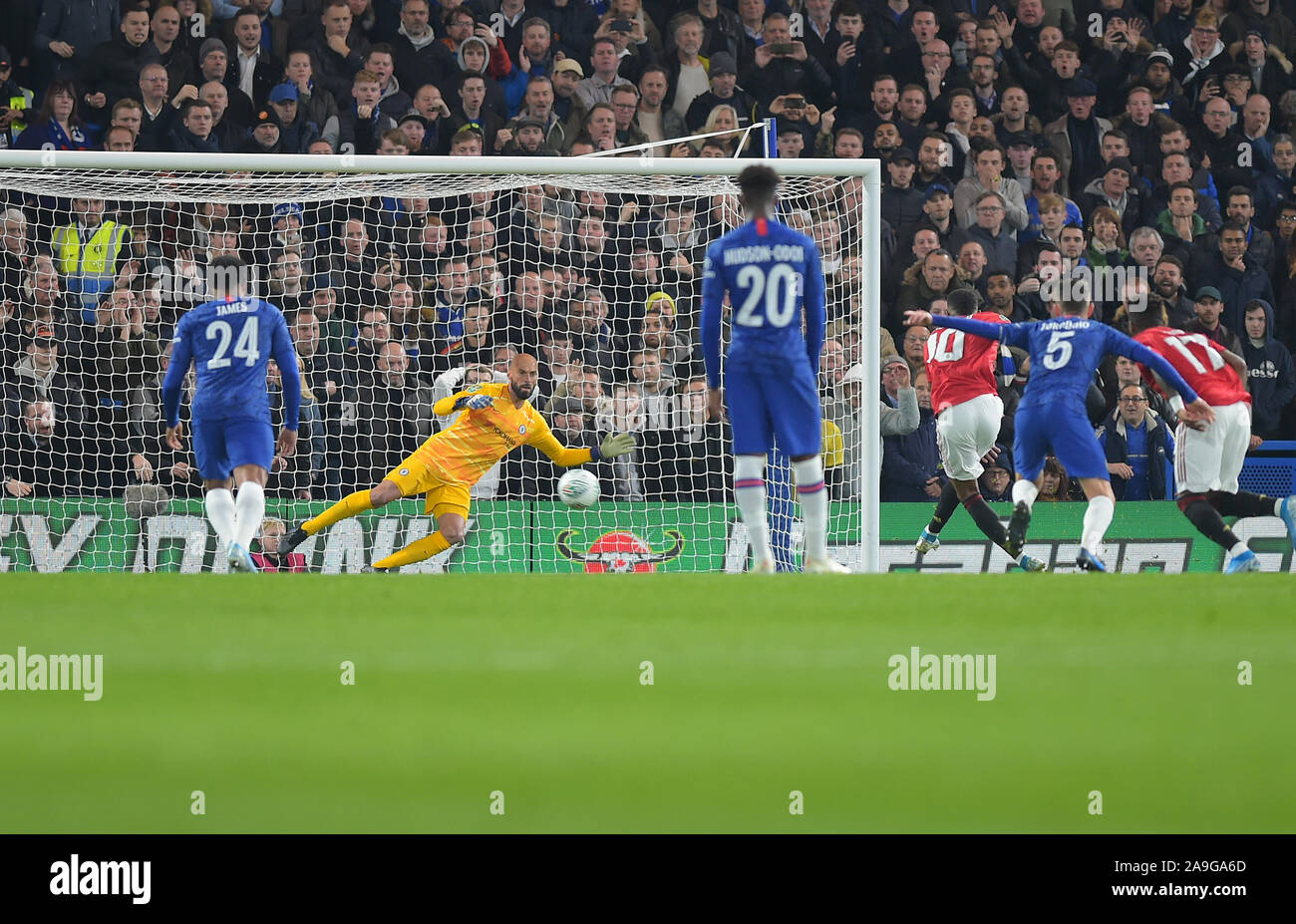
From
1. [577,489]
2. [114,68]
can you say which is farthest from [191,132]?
[577,489]

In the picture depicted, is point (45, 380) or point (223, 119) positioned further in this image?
point (223, 119)

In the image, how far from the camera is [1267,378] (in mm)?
13258

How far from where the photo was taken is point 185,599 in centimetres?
661

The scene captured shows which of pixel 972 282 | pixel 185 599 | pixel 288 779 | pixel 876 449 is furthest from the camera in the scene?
pixel 972 282

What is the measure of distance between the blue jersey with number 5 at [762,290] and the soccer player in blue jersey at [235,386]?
287 centimetres

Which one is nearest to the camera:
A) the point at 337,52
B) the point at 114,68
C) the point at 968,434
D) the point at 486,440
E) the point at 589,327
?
the point at 486,440

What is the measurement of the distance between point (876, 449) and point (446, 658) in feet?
17.3

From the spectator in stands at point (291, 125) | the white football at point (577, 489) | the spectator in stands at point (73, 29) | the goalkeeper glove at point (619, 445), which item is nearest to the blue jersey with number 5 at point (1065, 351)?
the goalkeeper glove at point (619, 445)

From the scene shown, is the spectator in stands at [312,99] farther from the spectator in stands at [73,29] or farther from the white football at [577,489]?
the white football at [577,489]

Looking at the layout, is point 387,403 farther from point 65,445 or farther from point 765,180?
point 765,180

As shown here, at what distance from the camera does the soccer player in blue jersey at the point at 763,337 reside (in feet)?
26.0

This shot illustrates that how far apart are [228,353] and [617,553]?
3.41 metres

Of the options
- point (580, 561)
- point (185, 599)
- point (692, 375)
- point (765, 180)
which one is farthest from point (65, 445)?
point (765, 180)

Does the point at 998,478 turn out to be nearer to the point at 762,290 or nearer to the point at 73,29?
the point at 762,290
